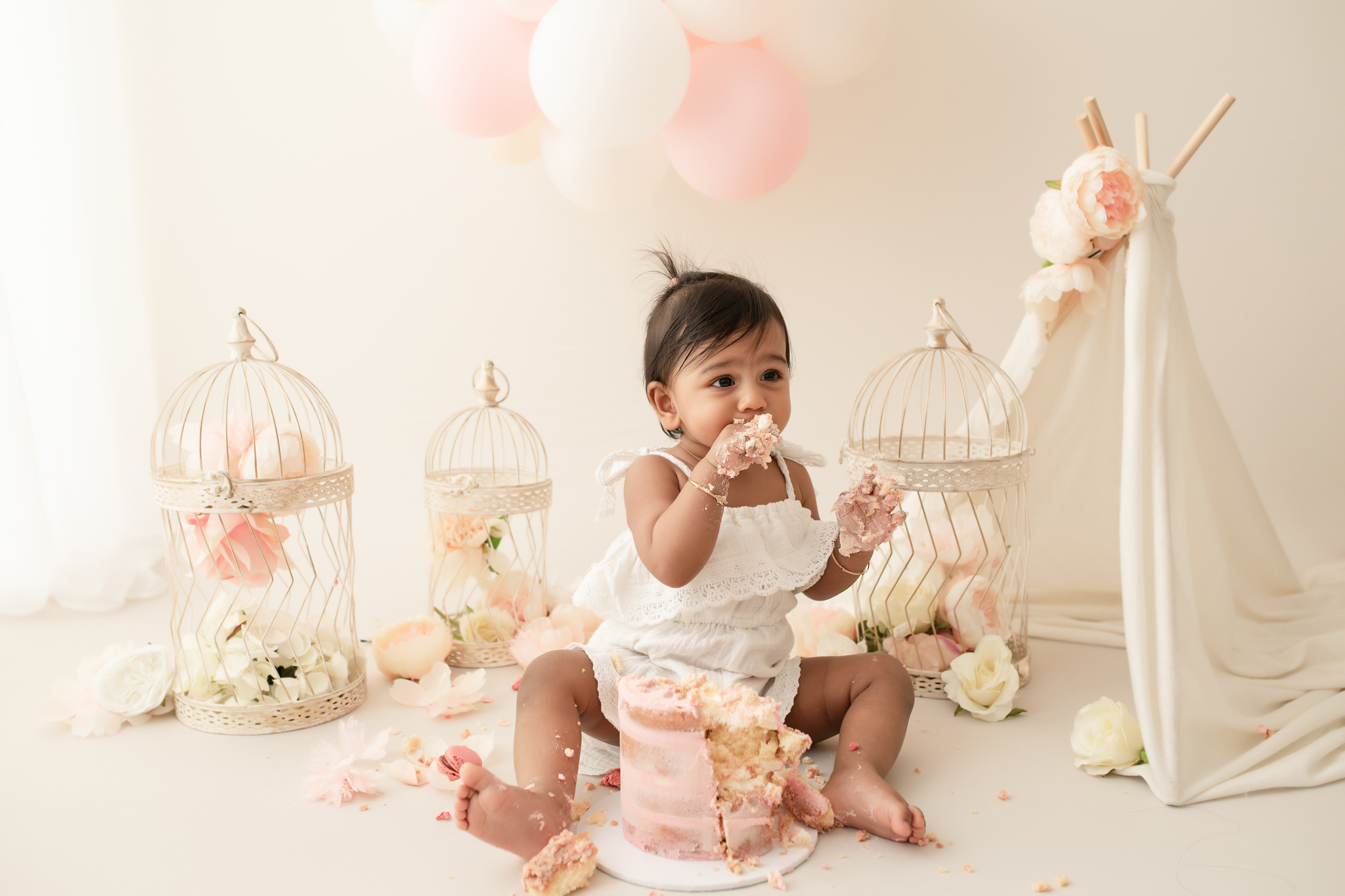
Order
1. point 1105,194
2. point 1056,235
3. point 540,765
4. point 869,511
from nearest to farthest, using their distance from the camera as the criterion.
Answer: point 540,765, point 869,511, point 1105,194, point 1056,235

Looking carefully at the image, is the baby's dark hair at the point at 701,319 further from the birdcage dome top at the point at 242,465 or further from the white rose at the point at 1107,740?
the white rose at the point at 1107,740

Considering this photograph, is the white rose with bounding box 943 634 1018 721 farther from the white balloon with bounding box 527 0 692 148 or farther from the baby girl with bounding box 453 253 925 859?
the white balloon with bounding box 527 0 692 148

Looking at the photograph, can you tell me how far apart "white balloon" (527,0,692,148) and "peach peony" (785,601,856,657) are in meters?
→ 1.06

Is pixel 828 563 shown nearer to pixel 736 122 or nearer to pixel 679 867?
pixel 679 867

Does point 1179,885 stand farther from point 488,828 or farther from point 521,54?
point 521,54

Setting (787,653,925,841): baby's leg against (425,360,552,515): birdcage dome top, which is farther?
(425,360,552,515): birdcage dome top

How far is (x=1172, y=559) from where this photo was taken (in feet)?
4.71

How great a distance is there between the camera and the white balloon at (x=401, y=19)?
95.1 inches

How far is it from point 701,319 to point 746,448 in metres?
0.27

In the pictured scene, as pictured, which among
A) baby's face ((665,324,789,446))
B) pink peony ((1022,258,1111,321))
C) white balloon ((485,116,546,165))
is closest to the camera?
baby's face ((665,324,789,446))

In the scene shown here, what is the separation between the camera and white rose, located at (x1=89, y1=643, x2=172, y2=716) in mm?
1754

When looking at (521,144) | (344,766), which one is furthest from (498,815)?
(521,144)

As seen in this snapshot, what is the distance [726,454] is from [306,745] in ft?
2.99

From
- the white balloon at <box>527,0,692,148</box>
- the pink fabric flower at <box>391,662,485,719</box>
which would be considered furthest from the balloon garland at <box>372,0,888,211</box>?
the pink fabric flower at <box>391,662,485,719</box>
